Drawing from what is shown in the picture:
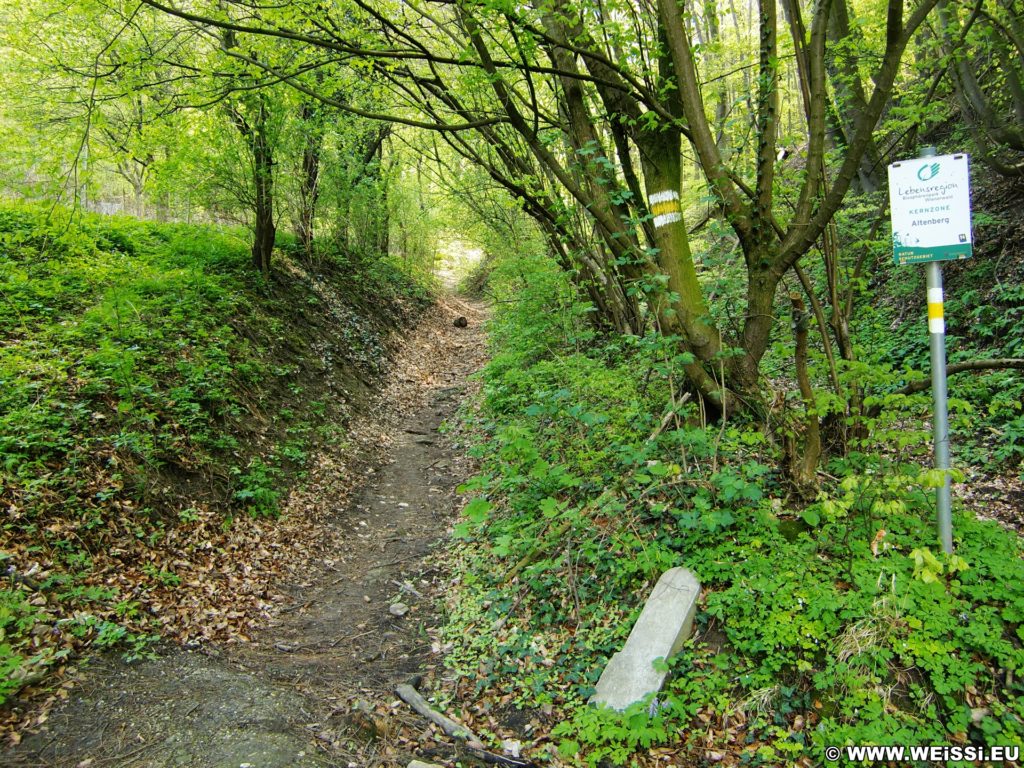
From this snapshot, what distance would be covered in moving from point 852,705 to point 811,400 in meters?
2.12

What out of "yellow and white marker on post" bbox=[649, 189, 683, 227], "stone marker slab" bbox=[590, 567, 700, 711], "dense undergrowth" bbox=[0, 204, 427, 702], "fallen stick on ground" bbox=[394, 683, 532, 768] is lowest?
"fallen stick on ground" bbox=[394, 683, 532, 768]

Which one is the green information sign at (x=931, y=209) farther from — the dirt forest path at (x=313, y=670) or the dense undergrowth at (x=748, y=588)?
the dirt forest path at (x=313, y=670)

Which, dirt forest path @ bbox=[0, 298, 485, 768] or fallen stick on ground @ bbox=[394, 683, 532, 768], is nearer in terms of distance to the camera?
dirt forest path @ bbox=[0, 298, 485, 768]

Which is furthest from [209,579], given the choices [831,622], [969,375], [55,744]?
[969,375]

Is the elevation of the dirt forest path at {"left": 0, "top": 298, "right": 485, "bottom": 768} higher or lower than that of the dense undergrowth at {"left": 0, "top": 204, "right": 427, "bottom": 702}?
lower

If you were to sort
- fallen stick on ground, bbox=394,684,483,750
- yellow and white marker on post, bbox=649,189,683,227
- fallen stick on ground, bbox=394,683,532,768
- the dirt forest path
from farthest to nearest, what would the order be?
yellow and white marker on post, bbox=649,189,683,227
fallen stick on ground, bbox=394,684,483,750
fallen stick on ground, bbox=394,683,532,768
the dirt forest path

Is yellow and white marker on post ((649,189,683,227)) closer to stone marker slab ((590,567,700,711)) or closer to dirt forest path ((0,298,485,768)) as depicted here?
stone marker slab ((590,567,700,711))

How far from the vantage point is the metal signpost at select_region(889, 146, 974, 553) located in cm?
316

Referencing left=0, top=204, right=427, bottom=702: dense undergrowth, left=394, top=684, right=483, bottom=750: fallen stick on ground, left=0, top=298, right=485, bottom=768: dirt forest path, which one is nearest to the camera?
left=0, top=298, right=485, bottom=768: dirt forest path

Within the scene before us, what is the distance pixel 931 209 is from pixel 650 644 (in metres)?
3.20

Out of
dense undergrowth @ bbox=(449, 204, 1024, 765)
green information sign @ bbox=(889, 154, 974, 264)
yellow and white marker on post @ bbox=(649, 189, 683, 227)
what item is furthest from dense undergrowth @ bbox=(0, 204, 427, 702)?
green information sign @ bbox=(889, 154, 974, 264)

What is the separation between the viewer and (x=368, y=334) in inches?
511

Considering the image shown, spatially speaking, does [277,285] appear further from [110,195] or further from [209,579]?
[110,195]

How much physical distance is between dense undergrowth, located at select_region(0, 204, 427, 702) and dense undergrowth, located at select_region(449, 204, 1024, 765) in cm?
268
